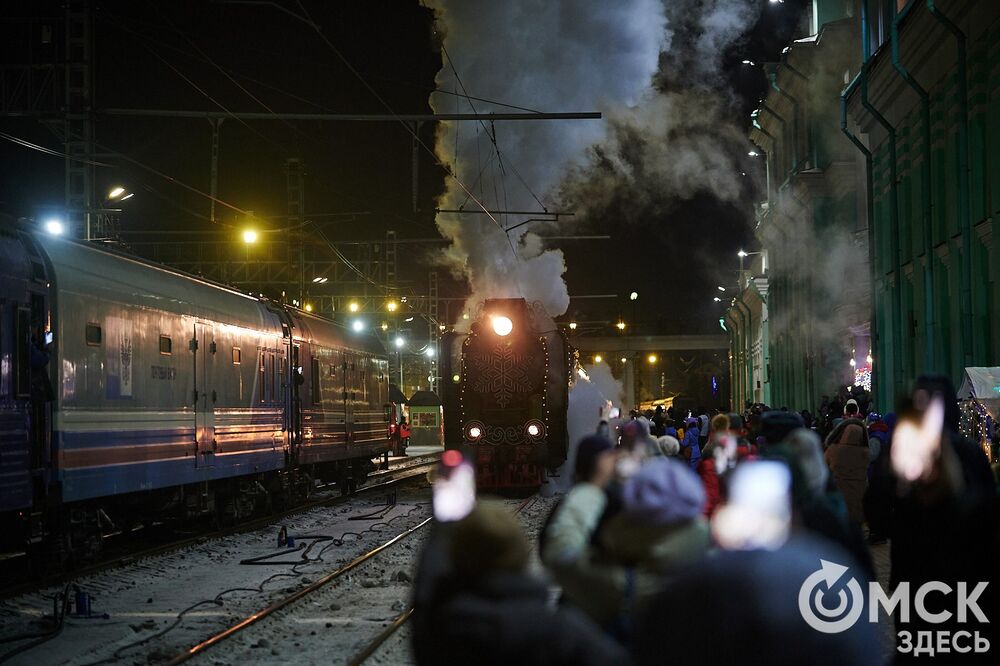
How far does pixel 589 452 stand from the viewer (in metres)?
5.59

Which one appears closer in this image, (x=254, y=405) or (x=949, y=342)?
(x=254, y=405)

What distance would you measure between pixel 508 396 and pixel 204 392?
25.7 feet

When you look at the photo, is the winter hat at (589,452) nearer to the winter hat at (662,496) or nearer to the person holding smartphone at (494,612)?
the winter hat at (662,496)

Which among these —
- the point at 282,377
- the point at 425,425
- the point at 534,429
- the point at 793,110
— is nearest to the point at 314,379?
the point at 282,377

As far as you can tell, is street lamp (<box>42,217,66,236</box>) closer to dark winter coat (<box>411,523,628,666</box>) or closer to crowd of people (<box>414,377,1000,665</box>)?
crowd of people (<box>414,377,1000,665</box>)

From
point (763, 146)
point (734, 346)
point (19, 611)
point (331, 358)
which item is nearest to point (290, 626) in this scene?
point (19, 611)

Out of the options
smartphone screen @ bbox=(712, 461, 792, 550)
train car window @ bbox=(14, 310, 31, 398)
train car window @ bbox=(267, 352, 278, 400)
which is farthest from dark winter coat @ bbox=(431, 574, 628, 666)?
train car window @ bbox=(267, 352, 278, 400)

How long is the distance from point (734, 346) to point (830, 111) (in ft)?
120

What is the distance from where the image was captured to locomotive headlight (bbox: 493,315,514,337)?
80.0 feet

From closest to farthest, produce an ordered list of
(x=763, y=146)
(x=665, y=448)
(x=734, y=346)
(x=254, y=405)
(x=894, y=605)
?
(x=894, y=605) → (x=665, y=448) → (x=254, y=405) → (x=763, y=146) → (x=734, y=346)

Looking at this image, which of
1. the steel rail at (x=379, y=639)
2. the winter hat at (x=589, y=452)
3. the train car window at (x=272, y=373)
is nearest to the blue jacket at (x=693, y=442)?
the steel rail at (x=379, y=639)

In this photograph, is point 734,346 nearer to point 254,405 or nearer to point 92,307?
point 254,405

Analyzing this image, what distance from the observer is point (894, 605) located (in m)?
5.96

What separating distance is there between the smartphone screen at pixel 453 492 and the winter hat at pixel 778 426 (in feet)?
6.44
